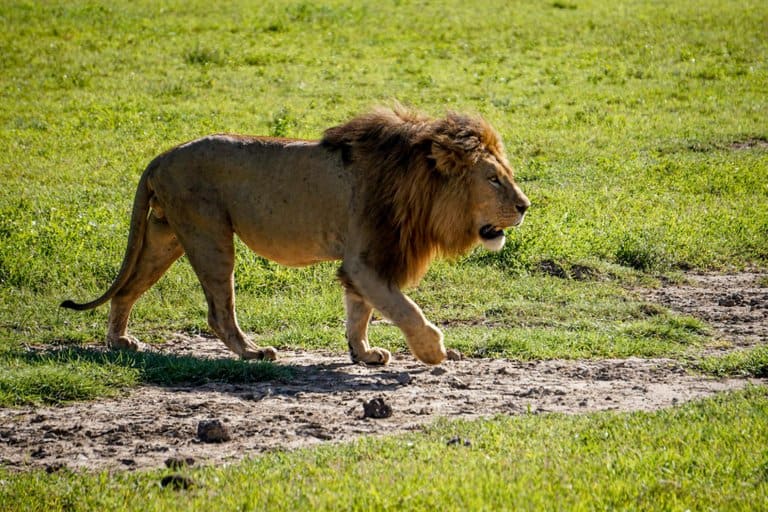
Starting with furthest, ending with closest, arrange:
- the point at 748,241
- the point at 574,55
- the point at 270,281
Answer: the point at 574,55 < the point at 748,241 < the point at 270,281

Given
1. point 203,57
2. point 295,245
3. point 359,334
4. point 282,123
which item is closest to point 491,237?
point 359,334

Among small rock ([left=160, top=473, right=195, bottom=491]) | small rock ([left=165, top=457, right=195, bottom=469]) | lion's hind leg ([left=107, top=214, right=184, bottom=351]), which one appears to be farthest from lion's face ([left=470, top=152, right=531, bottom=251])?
small rock ([left=160, top=473, right=195, bottom=491])

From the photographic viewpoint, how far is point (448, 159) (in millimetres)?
6762

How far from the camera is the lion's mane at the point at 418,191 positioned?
22.3 feet

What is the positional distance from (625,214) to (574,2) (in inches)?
528

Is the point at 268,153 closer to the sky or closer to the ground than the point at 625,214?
closer to the sky

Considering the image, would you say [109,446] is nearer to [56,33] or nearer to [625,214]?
[625,214]

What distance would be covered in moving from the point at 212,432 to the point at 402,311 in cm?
166

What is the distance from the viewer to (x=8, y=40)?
62.1 ft

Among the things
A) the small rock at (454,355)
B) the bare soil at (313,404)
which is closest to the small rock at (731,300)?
the bare soil at (313,404)

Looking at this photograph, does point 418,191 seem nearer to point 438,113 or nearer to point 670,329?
point 670,329

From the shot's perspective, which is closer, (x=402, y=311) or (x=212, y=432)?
(x=212, y=432)

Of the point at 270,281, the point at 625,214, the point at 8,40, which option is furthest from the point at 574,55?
the point at 270,281

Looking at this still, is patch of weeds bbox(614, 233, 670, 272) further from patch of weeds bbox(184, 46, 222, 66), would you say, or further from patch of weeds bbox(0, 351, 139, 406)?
patch of weeds bbox(184, 46, 222, 66)
